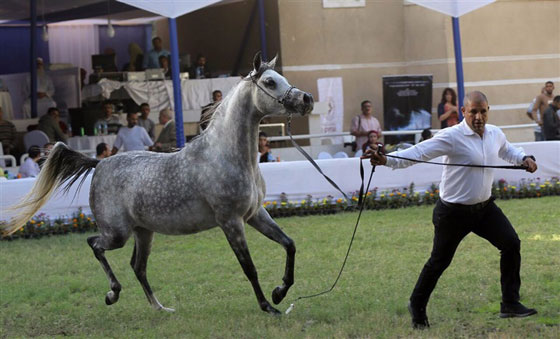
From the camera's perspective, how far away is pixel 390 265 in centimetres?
934

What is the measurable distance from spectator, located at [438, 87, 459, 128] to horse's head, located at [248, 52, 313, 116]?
1136 cm

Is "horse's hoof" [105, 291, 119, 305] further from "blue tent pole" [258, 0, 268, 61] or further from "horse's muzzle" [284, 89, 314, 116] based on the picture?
"blue tent pole" [258, 0, 268, 61]

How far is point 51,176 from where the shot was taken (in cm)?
800

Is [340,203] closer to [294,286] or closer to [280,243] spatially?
[294,286]

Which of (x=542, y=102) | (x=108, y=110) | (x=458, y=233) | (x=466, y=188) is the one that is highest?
(x=108, y=110)

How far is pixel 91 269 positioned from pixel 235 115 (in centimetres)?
389

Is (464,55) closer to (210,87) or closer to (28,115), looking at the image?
(210,87)

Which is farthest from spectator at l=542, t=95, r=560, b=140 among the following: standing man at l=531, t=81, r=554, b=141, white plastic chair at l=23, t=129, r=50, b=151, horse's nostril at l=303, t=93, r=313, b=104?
horse's nostril at l=303, t=93, r=313, b=104

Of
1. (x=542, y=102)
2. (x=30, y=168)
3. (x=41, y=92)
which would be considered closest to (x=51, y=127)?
(x=30, y=168)

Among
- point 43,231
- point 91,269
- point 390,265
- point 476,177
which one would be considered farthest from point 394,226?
point 476,177

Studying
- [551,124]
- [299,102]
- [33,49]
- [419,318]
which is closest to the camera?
[419,318]

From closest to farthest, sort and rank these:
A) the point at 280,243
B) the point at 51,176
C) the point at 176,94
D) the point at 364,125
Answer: the point at 280,243 < the point at 51,176 < the point at 176,94 < the point at 364,125

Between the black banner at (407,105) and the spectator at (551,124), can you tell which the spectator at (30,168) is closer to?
the black banner at (407,105)

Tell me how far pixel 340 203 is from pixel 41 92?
9.51 metres
